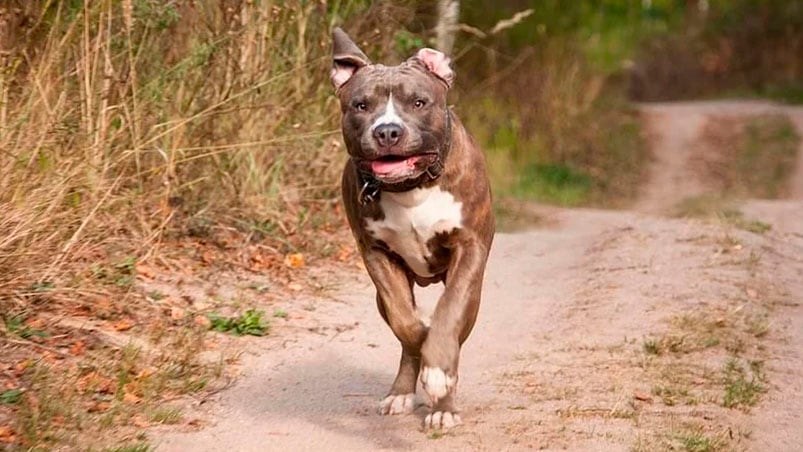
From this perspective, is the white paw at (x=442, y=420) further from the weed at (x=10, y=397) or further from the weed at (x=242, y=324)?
the weed at (x=242, y=324)

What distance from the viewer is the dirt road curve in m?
6.22

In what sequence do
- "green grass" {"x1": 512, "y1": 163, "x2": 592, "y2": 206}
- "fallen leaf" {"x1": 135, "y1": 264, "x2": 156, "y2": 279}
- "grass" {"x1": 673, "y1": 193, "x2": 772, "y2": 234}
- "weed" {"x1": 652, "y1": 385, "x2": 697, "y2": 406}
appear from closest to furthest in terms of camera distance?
1. "weed" {"x1": 652, "y1": 385, "x2": 697, "y2": 406}
2. "fallen leaf" {"x1": 135, "y1": 264, "x2": 156, "y2": 279}
3. "grass" {"x1": 673, "y1": 193, "x2": 772, "y2": 234}
4. "green grass" {"x1": 512, "y1": 163, "x2": 592, "y2": 206}

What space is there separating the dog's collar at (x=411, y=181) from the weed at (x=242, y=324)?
2.07 m

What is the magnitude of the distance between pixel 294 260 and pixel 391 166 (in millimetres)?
4012

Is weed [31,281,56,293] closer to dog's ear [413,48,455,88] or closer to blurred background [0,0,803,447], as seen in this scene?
blurred background [0,0,803,447]

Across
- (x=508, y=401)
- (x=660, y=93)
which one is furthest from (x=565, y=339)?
(x=660, y=93)

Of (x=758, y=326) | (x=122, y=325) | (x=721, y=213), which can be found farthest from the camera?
(x=721, y=213)

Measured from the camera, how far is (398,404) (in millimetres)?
6656

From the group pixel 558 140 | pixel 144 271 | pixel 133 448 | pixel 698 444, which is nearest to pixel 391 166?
pixel 133 448

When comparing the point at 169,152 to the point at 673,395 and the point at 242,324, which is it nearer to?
the point at 242,324

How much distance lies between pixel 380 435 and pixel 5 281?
7.26 ft

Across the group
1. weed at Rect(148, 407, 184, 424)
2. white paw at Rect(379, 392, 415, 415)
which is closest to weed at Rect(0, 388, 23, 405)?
weed at Rect(148, 407, 184, 424)

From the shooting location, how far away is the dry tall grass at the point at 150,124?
7566mm

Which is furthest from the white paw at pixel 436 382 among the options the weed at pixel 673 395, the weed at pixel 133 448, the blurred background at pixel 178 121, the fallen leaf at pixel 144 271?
the fallen leaf at pixel 144 271
